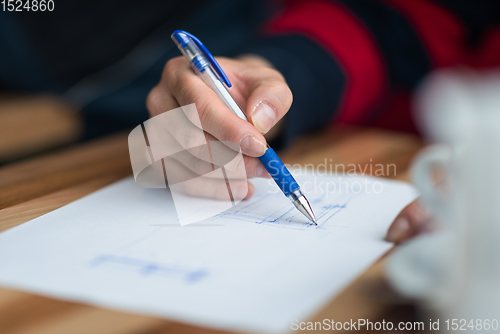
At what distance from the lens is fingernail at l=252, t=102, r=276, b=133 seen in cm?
38

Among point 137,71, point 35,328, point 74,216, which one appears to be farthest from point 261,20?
point 35,328

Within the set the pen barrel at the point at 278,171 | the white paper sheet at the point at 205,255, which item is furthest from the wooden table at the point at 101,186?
the pen barrel at the point at 278,171

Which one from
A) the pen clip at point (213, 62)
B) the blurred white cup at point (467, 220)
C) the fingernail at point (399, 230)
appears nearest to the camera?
the blurred white cup at point (467, 220)

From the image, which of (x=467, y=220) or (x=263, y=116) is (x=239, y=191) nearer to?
(x=263, y=116)

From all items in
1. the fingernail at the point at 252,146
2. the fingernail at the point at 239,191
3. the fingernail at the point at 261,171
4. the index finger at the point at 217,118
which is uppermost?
the index finger at the point at 217,118

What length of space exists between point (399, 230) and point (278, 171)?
0.12 m

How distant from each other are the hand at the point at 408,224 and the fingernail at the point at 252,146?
0.12 metres

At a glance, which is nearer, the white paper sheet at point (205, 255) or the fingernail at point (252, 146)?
the white paper sheet at point (205, 255)

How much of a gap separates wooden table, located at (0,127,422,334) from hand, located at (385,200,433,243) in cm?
3

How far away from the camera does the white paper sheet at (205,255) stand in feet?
0.79

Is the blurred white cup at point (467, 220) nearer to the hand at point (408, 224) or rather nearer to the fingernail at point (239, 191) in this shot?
the hand at point (408, 224)

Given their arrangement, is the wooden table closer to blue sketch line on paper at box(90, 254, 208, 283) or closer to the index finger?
blue sketch line on paper at box(90, 254, 208, 283)

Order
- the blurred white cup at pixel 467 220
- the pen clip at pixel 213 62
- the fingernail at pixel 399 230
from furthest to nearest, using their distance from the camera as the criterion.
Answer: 1. the pen clip at pixel 213 62
2. the fingernail at pixel 399 230
3. the blurred white cup at pixel 467 220

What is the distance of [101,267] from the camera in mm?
283
